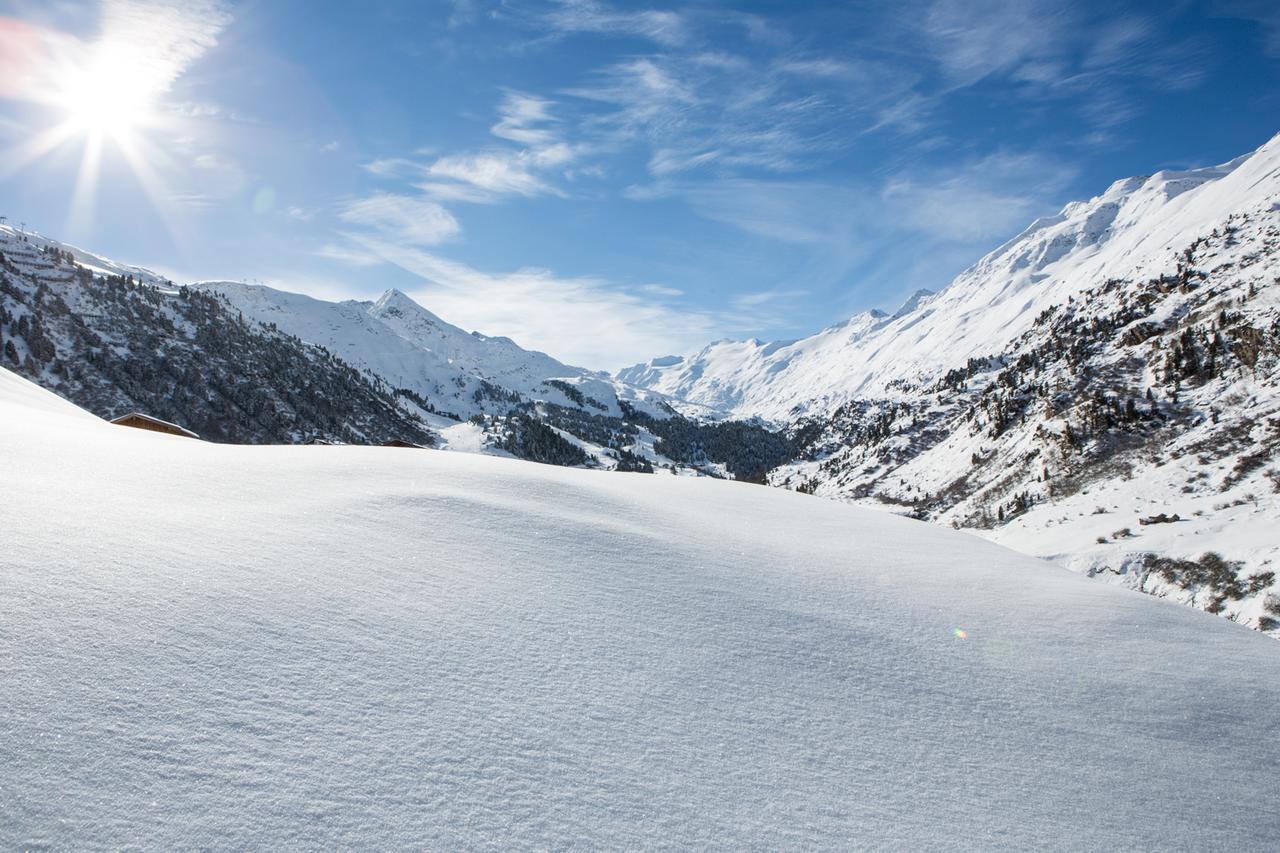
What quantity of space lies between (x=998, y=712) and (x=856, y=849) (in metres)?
2.10

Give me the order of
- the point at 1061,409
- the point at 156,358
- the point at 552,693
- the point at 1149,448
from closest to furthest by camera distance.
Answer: the point at 552,693, the point at 1149,448, the point at 1061,409, the point at 156,358

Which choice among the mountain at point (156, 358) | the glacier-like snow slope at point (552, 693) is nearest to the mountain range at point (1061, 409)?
the mountain at point (156, 358)

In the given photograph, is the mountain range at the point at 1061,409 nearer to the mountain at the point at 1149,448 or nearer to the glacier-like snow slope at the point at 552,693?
the mountain at the point at 1149,448

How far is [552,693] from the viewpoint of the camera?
12.8ft

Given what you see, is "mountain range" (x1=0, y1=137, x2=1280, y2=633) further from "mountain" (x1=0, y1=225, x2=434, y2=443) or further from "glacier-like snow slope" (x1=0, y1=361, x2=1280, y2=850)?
"glacier-like snow slope" (x1=0, y1=361, x2=1280, y2=850)

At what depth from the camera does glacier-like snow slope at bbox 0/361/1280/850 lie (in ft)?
9.32

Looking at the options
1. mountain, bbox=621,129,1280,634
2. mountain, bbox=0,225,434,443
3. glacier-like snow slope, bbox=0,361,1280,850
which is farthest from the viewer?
mountain, bbox=0,225,434,443

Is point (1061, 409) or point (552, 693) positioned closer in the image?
point (552, 693)

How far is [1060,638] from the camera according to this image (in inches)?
215

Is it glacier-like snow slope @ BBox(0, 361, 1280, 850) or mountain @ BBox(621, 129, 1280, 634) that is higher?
mountain @ BBox(621, 129, 1280, 634)

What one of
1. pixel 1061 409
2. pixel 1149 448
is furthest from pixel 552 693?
pixel 1061 409

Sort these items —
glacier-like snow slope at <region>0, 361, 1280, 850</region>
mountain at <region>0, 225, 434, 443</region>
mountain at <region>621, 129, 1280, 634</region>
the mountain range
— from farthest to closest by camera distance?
mountain at <region>0, 225, 434, 443</region> → the mountain range → mountain at <region>621, 129, 1280, 634</region> → glacier-like snow slope at <region>0, 361, 1280, 850</region>

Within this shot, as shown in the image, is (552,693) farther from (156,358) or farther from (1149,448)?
(156,358)

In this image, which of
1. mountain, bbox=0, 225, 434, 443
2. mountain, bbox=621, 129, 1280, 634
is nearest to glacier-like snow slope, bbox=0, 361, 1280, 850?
mountain, bbox=621, 129, 1280, 634
